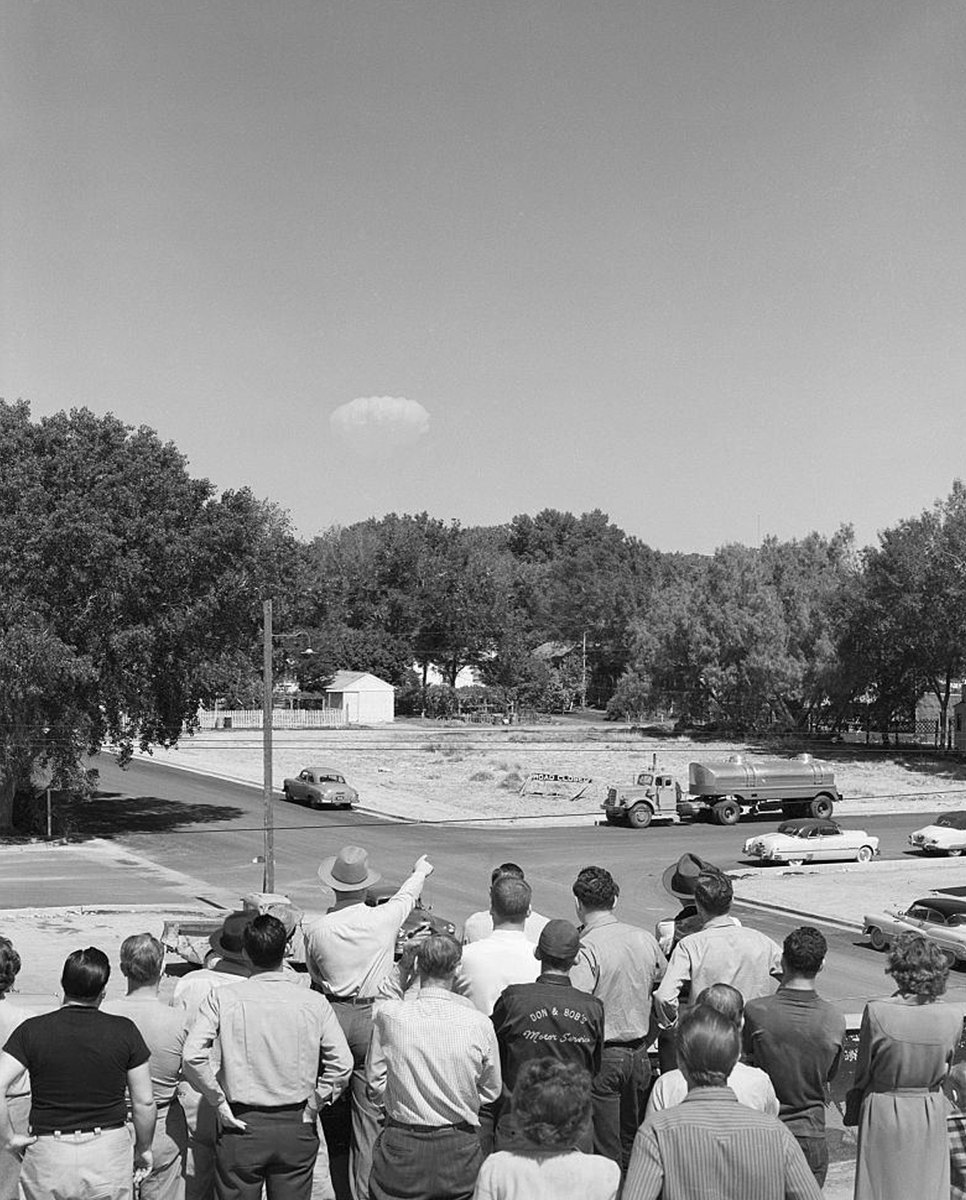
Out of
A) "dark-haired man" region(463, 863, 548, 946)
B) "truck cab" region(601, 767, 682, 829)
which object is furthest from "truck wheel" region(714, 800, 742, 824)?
"dark-haired man" region(463, 863, 548, 946)

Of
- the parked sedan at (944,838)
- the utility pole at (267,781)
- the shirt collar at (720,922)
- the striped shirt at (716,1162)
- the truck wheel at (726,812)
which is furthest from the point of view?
the truck wheel at (726,812)

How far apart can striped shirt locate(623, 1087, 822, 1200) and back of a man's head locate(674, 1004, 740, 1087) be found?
14cm

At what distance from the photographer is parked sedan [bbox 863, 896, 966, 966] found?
77.3 feet

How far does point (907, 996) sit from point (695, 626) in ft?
250

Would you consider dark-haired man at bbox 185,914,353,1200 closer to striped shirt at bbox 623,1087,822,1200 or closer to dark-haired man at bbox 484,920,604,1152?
dark-haired man at bbox 484,920,604,1152

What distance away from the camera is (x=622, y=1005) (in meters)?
6.72

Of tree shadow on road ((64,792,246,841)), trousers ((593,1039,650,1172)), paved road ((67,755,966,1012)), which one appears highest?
trousers ((593,1039,650,1172))

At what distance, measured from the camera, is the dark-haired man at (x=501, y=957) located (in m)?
6.60

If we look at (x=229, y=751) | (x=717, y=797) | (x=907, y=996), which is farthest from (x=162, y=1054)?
(x=229, y=751)

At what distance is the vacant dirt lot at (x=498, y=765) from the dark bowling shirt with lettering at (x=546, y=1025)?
41221 millimetres

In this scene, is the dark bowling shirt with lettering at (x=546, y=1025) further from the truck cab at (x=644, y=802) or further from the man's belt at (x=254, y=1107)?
the truck cab at (x=644, y=802)

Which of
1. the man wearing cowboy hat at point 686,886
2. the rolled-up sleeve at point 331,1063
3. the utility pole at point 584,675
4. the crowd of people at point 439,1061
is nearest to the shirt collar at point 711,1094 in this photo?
the crowd of people at point 439,1061

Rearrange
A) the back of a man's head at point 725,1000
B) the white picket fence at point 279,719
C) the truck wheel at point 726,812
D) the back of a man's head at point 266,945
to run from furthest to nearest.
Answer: the white picket fence at point 279,719 → the truck wheel at point 726,812 → the back of a man's head at point 266,945 → the back of a man's head at point 725,1000

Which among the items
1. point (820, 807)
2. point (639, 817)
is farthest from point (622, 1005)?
point (820, 807)
